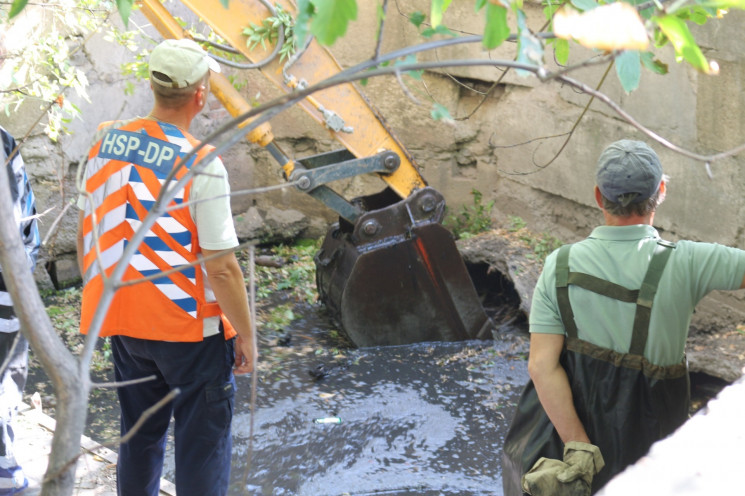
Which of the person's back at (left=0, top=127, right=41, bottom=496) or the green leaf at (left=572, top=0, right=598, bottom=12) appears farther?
the person's back at (left=0, top=127, right=41, bottom=496)

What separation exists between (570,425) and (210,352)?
45.8 inches

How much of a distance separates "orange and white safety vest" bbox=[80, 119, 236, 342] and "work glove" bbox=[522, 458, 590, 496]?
1.12 meters

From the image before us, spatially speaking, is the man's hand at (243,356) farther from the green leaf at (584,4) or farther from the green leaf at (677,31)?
the green leaf at (677,31)

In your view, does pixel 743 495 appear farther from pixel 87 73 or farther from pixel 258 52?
pixel 87 73

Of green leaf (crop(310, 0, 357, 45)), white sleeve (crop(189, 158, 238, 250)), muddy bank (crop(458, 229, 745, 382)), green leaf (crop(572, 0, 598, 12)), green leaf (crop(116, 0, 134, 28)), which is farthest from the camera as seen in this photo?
muddy bank (crop(458, 229, 745, 382))

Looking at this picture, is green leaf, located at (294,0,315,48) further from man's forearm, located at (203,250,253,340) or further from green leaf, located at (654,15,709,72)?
man's forearm, located at (203,250,253,340)

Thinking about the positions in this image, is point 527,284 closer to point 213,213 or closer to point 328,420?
point 328,420

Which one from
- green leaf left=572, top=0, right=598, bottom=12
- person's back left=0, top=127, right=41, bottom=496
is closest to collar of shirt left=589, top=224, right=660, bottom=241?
green leaf left=572, top=0, right=598, bottom=12

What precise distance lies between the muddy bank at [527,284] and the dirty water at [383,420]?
0.41 m

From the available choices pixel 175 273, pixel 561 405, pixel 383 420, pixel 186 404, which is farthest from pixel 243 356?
pixel 383 420

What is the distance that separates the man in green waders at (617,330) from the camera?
209 cm

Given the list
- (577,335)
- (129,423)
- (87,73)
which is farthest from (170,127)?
(87,73)

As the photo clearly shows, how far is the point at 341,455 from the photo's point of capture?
3.73 m

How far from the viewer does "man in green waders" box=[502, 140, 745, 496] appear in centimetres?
209
